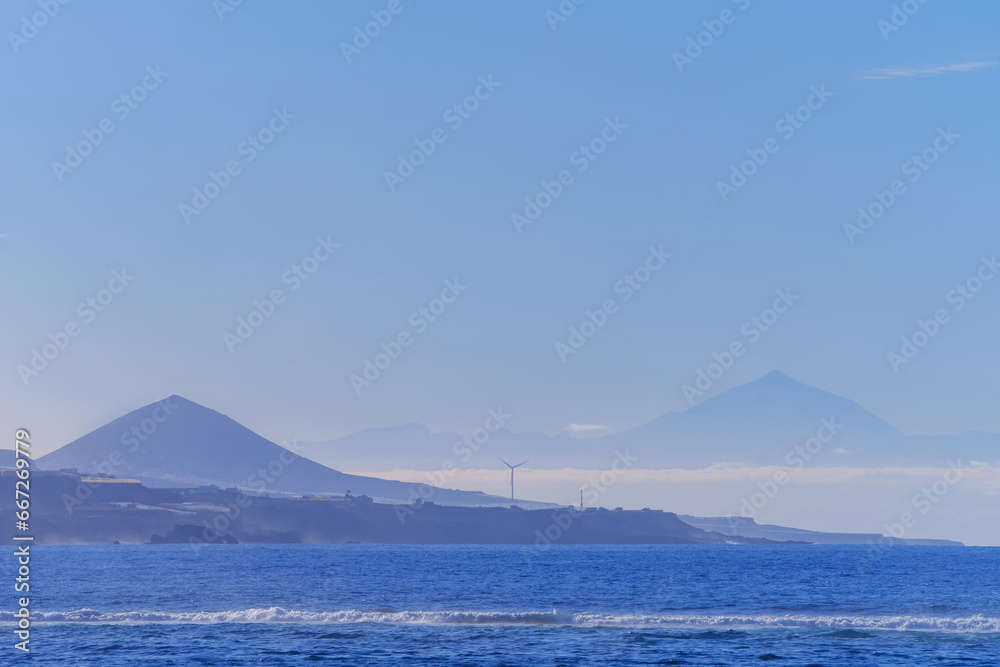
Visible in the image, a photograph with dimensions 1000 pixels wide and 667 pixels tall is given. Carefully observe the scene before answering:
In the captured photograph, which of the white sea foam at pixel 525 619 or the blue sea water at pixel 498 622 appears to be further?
the white sea foam at pixel 525 619

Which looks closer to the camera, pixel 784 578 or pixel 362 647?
pixel 362 647

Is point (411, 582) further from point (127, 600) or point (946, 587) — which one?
point (946, 587)

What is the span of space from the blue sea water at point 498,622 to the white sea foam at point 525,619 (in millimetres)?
240

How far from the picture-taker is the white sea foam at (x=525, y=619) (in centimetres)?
9000

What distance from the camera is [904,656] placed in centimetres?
7212

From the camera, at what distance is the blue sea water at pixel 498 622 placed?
71.2 metres

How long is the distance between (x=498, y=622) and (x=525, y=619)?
10.2ft

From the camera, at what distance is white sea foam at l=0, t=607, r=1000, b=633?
90.0m

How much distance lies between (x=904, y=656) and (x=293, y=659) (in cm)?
4023

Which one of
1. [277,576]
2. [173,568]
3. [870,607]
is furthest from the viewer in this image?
[173,568]

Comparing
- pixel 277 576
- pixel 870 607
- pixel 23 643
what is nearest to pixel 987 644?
pixel 870 607

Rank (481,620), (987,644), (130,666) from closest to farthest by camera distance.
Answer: (130,666) → (987,644) → (481,620)

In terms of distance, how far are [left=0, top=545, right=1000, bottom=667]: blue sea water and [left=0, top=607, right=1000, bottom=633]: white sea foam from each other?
0.24 metres

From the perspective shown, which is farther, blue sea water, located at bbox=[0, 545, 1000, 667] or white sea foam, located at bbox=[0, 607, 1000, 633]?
white sea foam, located at bbox=[0, 607, 1000, 633]
